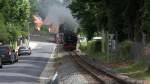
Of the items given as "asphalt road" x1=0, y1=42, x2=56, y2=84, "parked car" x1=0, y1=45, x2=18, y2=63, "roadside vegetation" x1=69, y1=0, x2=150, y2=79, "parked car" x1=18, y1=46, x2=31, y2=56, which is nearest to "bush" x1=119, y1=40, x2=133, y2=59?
"roadside vegetation" x1=69, y1=0, x2=150, y2=79

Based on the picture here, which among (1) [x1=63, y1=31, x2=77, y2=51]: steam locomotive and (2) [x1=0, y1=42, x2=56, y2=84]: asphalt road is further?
(1) [x1=63, y1=31, x2=77, y2=51]: steam locomotive

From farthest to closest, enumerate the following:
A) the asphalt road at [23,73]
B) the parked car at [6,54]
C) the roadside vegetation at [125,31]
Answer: the parked car at [6,54]
the roadside vegetation at [125,31]
the asphalt road at [23,73]

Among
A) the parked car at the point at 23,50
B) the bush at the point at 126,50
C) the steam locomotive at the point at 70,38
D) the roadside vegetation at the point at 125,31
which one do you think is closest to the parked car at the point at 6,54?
the roadside vegetation at the point at 125,31

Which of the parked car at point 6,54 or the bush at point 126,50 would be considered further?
the bush at point 126,50

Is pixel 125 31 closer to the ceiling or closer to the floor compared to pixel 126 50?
closer to the ceiling

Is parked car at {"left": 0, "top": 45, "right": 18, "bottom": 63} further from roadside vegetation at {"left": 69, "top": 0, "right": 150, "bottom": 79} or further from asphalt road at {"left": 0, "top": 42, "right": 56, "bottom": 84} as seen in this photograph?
roadside vegetation at {"left": 69, "top": 0, "right": 150, "bottom": 79}

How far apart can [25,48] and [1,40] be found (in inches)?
366

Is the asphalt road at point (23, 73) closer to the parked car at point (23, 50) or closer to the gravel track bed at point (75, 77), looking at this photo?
the gravel track bed at point (75, 77)

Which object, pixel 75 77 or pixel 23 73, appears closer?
pixel 75 77

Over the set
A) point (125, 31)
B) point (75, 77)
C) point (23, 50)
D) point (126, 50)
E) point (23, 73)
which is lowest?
point (23, 50)

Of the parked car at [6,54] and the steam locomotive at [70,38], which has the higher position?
the parked car at [6,54]

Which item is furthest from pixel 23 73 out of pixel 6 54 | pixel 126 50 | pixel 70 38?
pixel 70 38

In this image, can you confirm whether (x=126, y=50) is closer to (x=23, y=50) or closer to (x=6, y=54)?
(x=6, y=54)

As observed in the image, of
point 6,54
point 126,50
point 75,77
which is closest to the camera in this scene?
point 75,77
